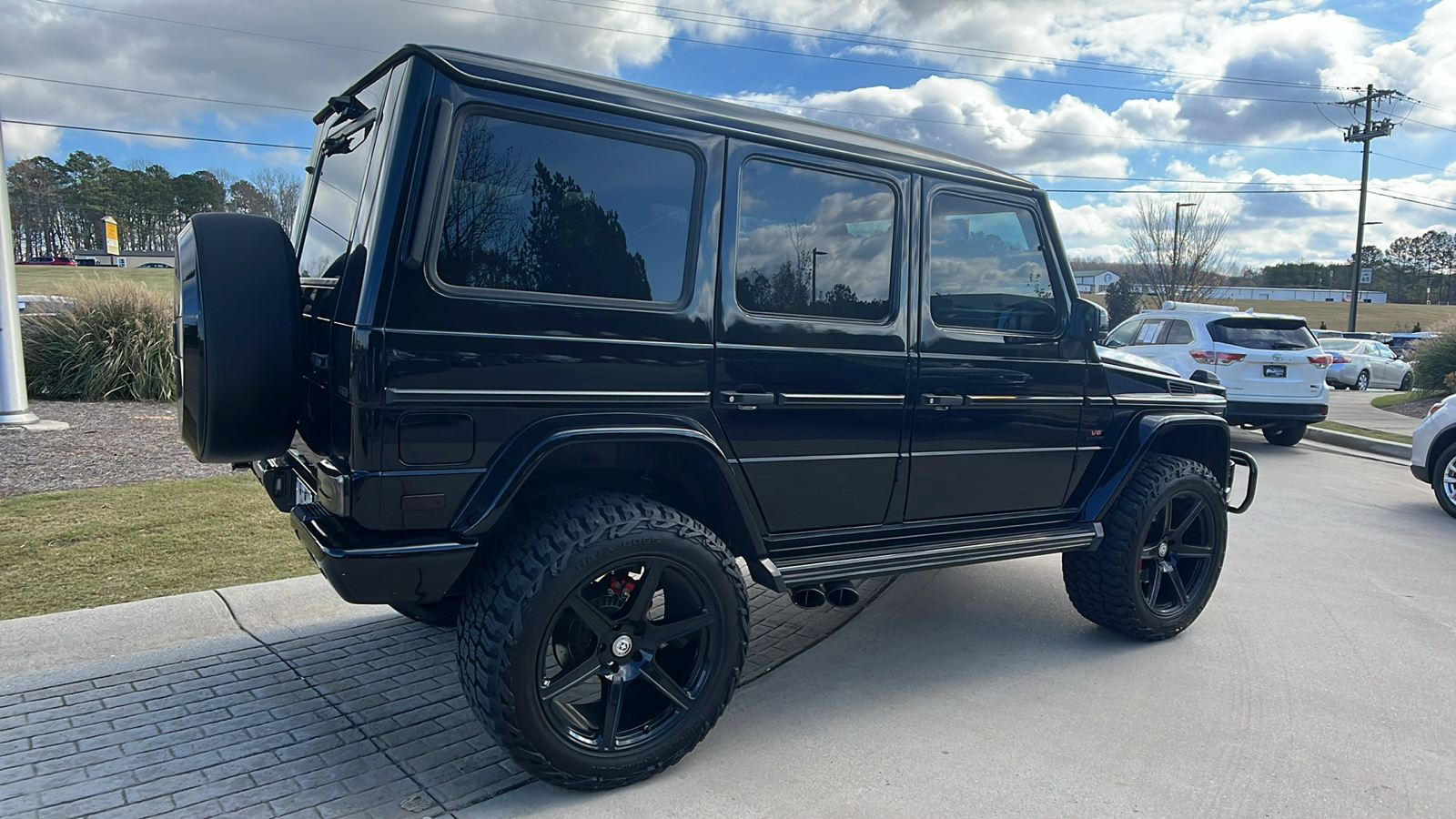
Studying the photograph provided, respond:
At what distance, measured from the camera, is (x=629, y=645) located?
9.70 feet

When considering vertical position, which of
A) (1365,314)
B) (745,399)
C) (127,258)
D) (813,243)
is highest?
(127,258)

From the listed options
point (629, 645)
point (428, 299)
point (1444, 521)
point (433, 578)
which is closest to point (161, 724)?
point (433, 578)

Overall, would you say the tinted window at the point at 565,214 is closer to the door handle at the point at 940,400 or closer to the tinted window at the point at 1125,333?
the door handle at the point at 940,400

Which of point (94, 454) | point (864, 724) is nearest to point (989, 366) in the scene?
point (864, 724)

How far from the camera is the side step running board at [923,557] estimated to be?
10.8 feet

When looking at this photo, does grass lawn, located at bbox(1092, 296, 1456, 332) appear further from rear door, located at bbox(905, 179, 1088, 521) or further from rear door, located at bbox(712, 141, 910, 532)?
rear door, located at bbox(712, 141, 910, 532)

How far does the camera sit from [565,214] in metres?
2.86

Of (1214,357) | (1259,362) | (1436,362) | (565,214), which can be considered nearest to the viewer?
(565,214)

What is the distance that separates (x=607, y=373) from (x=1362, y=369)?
29.8 meters

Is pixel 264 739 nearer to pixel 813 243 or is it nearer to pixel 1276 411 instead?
pixel 813 243

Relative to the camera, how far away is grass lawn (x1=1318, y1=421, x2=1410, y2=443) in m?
12.5

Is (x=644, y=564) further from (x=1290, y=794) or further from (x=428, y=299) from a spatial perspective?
(x=1290, y=794)

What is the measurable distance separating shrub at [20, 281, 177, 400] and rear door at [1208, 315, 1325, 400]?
41.5ft

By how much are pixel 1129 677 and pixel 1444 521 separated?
5.63m
